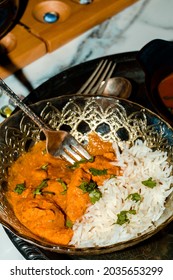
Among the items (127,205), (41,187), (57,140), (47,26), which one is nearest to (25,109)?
(57,140)

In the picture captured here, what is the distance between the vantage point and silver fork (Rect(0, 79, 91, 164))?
1169mm

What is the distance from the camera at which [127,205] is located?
3.37 feet

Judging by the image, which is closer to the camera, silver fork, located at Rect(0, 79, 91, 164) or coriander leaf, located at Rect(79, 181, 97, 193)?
coriander leaf, located at Rect(79, 181, 97, 193)

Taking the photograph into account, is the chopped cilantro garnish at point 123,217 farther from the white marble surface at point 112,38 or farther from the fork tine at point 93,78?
the white marble surface at point 112,38

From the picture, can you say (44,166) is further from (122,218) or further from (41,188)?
(122,218)

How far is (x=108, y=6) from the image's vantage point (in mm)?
1745

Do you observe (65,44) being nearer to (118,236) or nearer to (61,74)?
(61,74)

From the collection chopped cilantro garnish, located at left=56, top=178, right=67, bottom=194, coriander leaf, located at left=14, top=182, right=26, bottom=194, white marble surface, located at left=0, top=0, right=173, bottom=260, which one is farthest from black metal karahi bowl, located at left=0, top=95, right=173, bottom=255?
white marble surface, located at left=0, top=0, right=173, bottom=260

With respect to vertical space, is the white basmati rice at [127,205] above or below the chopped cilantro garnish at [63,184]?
below

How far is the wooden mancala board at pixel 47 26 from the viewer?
62.7 inches

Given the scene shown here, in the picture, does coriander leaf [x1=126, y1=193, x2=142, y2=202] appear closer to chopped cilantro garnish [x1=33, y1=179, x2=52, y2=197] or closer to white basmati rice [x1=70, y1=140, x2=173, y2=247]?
white basmati rice [x1=70, y1=140, x2=173, y2=247]

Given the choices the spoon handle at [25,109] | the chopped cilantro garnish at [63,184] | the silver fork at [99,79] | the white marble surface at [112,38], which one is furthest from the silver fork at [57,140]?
the white marble surface at [112,38]

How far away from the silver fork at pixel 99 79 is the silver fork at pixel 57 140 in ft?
0.67

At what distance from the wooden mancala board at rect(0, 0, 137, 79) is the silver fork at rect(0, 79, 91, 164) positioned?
1.34 feet
